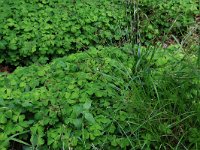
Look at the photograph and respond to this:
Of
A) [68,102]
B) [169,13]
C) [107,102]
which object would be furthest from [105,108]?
[169,13]

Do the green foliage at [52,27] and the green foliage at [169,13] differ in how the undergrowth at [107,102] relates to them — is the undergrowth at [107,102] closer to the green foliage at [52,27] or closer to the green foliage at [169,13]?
the green foliage at [52,27]

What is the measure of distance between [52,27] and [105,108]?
2.10 meters

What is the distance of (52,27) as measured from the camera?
16.8ft

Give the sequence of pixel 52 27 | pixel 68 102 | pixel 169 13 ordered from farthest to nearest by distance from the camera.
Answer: pixel 169 13 → pixel 52 27 → pixel 68 102

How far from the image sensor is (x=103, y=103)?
11.3 ft

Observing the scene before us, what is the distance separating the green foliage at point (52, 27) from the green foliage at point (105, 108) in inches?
49.6

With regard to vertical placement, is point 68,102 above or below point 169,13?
below

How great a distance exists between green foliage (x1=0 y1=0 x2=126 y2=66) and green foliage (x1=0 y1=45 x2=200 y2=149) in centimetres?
126

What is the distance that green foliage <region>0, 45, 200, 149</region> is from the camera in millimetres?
3113

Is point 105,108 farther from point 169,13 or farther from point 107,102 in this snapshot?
point 169,13

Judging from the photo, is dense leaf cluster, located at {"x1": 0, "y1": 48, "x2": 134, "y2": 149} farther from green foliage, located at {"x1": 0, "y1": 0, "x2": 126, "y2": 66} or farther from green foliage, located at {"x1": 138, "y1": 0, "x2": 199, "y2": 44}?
green foliage, located at {"x1": 138, "y1": 0, "x2": 199, "y2": 44}

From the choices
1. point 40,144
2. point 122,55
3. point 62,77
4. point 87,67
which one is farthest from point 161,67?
point 40,144

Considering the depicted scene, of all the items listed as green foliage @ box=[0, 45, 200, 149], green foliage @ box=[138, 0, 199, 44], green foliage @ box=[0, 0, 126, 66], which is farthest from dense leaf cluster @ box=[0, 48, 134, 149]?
green foliage @ box=[138, 0, 199, 44]

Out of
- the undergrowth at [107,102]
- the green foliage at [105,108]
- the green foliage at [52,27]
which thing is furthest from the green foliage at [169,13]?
the green foliage at [105,108]
